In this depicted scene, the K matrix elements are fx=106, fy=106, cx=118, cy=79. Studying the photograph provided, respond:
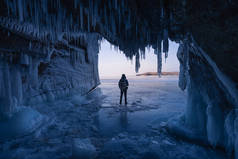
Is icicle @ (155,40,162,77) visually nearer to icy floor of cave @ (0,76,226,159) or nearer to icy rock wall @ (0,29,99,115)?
icy floor of cave @ (0,76,226,159)

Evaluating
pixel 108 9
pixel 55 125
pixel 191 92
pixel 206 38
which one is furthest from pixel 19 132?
pixel 191 92

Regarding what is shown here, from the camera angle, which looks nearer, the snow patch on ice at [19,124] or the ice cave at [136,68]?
the ice cave at [136,68]

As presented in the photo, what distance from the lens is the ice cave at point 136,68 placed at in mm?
1841

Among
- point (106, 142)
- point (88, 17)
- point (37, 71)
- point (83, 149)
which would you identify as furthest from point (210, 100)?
point (37, 71)

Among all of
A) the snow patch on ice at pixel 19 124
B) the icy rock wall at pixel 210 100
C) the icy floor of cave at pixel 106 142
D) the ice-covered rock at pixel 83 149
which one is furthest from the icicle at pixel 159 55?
the snow patch on ice at pixel 19 124

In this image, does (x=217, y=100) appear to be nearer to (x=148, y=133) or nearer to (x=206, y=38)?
(x=206, y=38)

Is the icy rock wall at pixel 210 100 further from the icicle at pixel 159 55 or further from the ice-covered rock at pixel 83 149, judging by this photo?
the ice-covered rock at pixel 83 149

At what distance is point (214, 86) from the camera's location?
2.52 m

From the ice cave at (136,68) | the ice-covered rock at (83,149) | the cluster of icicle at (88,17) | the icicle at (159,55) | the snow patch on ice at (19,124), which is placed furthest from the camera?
the icicle at (159,55)

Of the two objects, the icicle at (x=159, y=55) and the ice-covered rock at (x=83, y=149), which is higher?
the icicle at (x=159, y=55)

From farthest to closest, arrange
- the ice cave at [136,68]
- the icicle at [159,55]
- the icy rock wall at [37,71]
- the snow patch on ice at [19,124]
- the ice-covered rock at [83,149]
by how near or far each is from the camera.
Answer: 1. the icicle at [159,55]
2. the icy rock wall at [37,71]
3. the snow patch on ice at [19,124]
4. the ice-covered rock at [83,149]
5. the ice cave at [136,68]

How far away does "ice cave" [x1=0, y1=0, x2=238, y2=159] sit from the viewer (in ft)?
6.04

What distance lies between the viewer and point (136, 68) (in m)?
5.09

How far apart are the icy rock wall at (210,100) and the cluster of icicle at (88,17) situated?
1.05m
